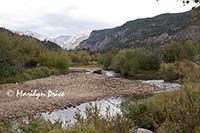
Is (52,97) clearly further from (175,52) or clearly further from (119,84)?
(175,52)

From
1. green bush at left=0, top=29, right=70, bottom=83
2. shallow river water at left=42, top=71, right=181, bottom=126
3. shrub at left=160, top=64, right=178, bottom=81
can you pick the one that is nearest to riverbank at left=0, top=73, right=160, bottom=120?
shallow river water at left=42, top=71, right=181, bottom=126

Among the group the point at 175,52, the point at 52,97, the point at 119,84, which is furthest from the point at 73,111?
the point at 175,52

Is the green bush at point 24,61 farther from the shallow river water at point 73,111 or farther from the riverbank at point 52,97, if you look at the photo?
the shallow river water at point 73,111

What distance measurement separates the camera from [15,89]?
1556 inches

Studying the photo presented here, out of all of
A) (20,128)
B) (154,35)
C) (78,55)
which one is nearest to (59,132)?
(20,128)

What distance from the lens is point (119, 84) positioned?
46281 millimetres

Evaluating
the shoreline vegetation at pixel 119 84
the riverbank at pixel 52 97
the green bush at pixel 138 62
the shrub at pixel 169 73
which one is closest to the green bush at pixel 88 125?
the shoreline vegetation at pixel 119 84

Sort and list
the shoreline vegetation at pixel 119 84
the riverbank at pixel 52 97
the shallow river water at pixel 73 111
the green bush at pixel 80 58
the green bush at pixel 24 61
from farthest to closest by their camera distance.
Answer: the green bush at pixel 80 58 → the green bush at pixel 24 61 → the riverbank at pixel 52 97 → the shallow river water at pixel 73 111 → the shoreline vegetation at pixel 119 84

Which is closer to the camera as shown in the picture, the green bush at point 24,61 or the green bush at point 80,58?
the green bush at point 24,61

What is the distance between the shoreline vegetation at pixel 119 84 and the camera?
5262mm

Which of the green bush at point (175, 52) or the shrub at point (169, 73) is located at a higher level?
the green bush at point (175, 52)

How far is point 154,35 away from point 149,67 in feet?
308

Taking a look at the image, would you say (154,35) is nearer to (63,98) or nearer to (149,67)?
(149,67)

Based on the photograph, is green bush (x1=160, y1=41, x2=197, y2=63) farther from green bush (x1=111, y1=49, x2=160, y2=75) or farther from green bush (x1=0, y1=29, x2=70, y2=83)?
green bush (x1=0, y1=29, x2=70, y2=83)
